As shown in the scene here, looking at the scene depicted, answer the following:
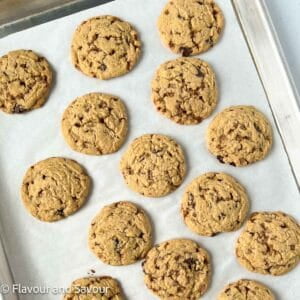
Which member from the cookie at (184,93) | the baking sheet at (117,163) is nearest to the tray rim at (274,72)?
the baking sheet at (117,163)

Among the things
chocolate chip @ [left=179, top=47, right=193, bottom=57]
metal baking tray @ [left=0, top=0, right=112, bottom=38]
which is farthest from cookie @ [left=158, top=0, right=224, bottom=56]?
metal baking tray @ [left=0, top=0, right=112, bottom=38]

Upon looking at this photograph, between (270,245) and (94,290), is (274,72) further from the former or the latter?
(94,290)

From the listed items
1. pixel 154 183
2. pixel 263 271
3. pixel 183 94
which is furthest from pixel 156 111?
pixel 263 271

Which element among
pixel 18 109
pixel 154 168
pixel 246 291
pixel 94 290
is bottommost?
pixel 246 291

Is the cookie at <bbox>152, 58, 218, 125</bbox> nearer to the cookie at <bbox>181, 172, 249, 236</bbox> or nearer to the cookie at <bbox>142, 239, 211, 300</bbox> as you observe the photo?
the cookie at <bbox>181, 172, 249, 236</bbox>

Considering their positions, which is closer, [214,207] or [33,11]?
[214,207]

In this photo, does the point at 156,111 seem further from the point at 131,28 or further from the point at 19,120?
the point at 19,120

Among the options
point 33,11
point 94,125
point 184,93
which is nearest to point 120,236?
point 94,125
